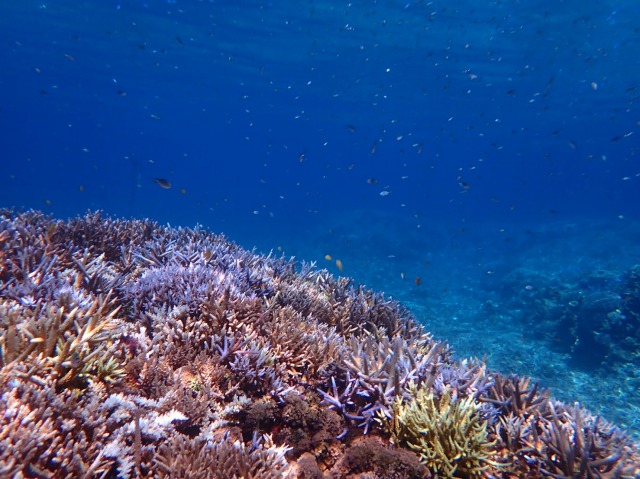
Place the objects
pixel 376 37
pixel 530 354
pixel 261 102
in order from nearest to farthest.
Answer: pixel 530 354, pixel 376 37, pixel 261 102

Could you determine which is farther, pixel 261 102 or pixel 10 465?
pixel 261 102

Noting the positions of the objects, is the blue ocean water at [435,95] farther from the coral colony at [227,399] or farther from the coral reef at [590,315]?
the coral colony at [227,399]

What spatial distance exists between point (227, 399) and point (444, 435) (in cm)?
206

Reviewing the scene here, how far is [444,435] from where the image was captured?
3.34 meters

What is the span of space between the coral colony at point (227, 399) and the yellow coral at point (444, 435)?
0.04ft

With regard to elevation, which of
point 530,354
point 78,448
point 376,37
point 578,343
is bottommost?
point 78,448

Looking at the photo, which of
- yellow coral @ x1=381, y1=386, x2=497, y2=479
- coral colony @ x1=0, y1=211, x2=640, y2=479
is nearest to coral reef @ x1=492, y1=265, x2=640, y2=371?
coral colony @ x1=0, y1=211, x2=640, y2=479

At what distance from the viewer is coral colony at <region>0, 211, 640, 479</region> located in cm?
263

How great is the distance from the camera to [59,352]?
9.56ft

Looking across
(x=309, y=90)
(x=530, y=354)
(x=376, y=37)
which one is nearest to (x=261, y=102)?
(x=309, y=90)

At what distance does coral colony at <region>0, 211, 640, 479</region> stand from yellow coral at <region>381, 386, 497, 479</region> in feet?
0.04

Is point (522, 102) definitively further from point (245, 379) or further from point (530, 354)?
point (245, 379)

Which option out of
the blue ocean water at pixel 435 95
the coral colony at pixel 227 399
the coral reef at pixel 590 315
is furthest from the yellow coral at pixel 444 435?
the coral reef at pixel 590 315

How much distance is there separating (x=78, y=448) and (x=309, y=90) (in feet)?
157
